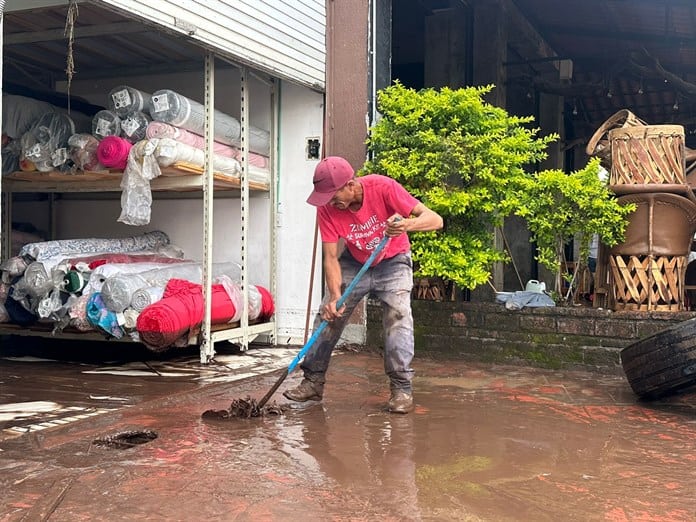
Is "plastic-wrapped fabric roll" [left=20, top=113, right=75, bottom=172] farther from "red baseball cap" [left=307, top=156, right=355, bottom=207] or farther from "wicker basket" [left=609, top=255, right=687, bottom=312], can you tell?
"wicker basket" [left=609, top=255, right=687, bottom=312]

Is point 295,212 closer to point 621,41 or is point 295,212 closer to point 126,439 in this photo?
point 126,439

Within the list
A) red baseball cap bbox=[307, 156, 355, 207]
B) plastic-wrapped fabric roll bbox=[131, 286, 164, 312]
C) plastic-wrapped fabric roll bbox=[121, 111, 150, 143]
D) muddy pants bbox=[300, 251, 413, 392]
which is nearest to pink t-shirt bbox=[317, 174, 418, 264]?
muddy pants bbox=[300, 251, 413, 392]

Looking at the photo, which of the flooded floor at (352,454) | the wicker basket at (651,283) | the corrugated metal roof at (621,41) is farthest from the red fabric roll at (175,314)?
the corrugated metal roof at (621,41)

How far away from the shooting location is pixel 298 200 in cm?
794

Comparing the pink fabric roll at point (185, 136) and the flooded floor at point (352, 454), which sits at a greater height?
the pink fabric roll at point (185, 136)

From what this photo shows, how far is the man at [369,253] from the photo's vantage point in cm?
465

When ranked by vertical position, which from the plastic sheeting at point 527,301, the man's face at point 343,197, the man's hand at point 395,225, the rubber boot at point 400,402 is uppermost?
the man's face at point 343,197

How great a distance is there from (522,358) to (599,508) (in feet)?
12.7

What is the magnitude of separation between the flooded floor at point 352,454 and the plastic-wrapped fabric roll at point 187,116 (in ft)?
7.71

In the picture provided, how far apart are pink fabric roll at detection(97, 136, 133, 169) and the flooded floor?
1.95 m

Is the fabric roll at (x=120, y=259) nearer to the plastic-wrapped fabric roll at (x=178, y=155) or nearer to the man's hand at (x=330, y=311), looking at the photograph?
the plastic-wrapped fabric roll at (x=178, y=155)

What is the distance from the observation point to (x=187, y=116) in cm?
659

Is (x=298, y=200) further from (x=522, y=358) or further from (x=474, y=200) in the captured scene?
(x=522, y=358)

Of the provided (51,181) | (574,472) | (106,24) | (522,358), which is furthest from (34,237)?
(574,472)
